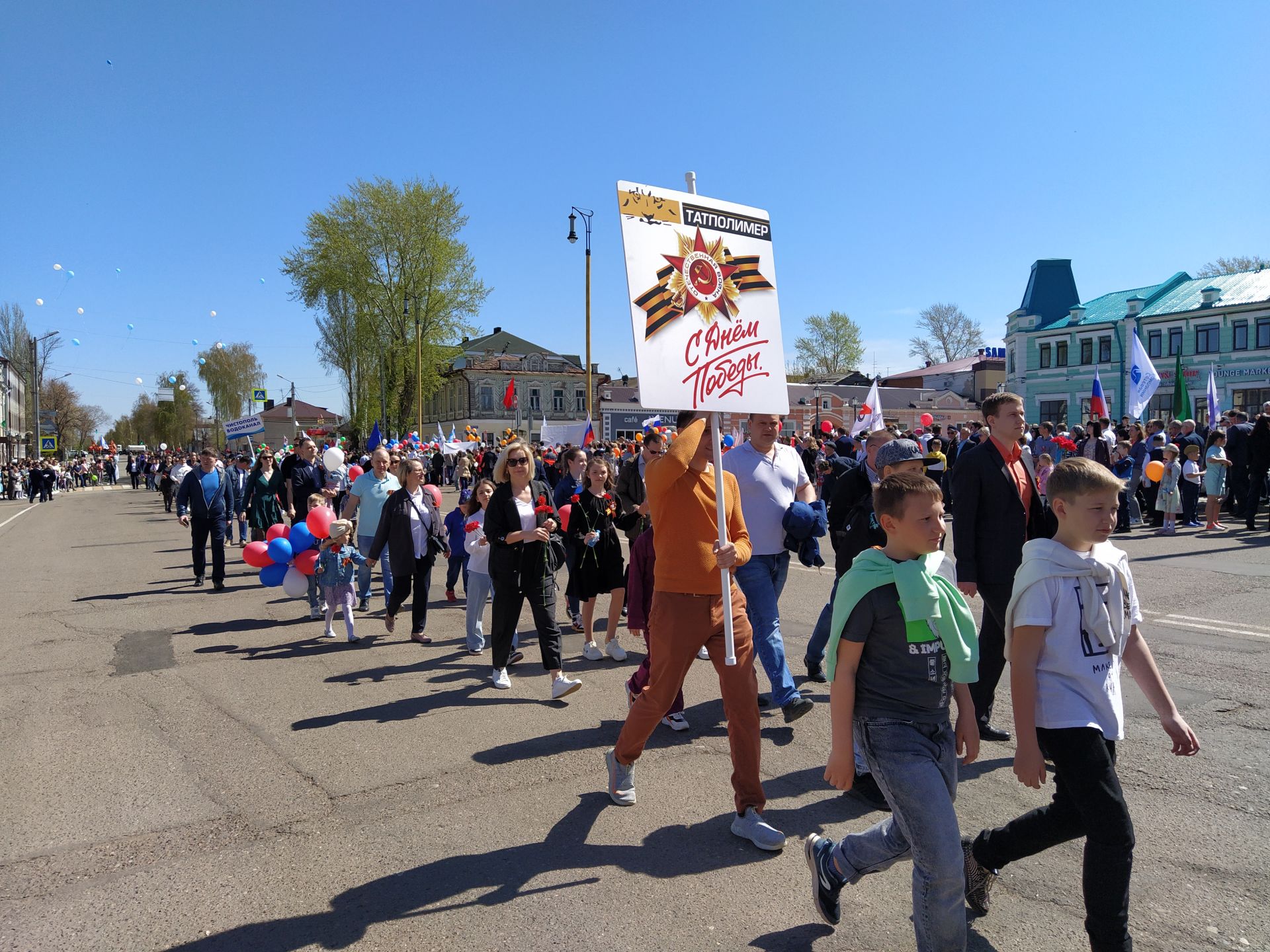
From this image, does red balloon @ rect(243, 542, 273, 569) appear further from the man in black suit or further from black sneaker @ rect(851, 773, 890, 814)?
the man in black suit

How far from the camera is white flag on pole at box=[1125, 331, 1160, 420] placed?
20047mm

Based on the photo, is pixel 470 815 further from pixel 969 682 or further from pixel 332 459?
pixel 332 459

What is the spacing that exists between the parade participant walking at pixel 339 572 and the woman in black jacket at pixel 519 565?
2535mm

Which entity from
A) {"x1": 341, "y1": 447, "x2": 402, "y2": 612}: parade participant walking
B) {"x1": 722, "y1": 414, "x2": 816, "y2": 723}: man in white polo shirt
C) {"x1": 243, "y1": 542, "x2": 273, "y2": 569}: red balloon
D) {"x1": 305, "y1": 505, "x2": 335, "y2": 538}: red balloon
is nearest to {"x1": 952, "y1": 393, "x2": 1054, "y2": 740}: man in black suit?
{"x1": 722, "y1": 414, "x2": 816, "y2": 723}: man in white polo shirt

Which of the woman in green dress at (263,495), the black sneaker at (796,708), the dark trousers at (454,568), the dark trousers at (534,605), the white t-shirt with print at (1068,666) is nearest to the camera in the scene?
the white t-shirt with print at (1068,666)

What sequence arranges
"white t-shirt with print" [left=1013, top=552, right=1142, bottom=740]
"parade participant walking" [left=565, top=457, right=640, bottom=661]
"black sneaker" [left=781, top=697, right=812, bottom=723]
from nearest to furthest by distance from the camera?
"white t-shirt with print" [left=1013, top=552, right=1142, bottom=740] < "black sneaker" [left=781, top=697, right=812, bottom=723] < "parade participant walking" [left=565, top=457, right=640, bottom=661]

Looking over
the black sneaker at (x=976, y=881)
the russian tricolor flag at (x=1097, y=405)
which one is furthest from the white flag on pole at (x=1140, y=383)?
the black sneaker at (x=976, y=881)

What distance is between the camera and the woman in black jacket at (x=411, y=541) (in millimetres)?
7891

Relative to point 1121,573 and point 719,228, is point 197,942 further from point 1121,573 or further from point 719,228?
point 719,228

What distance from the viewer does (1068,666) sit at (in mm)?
2744

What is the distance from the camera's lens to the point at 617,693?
6.27 meters

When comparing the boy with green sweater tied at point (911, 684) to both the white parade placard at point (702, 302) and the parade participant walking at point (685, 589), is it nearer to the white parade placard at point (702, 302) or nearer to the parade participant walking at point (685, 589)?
the parade participant walking at point (685, 589)

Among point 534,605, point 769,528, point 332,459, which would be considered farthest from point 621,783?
point 332,459

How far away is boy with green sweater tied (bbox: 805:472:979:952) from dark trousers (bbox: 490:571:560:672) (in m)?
3.51
